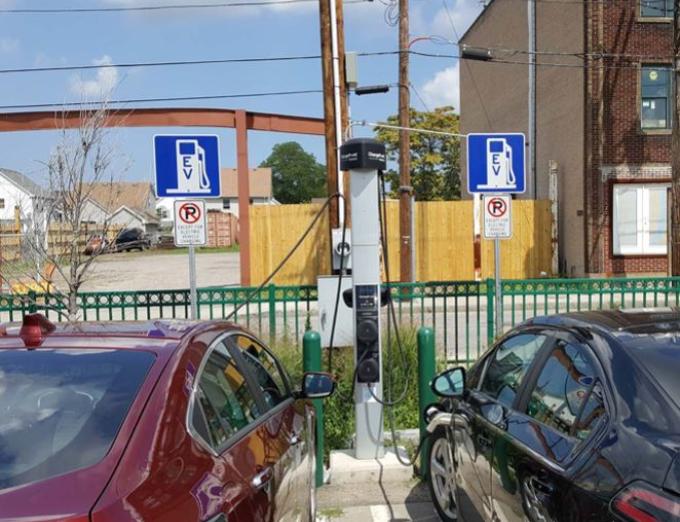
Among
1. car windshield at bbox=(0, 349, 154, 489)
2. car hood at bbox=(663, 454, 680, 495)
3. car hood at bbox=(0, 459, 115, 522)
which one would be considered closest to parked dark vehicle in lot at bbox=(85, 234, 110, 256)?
car windshield at bbox=(0, 349, 154, 489)

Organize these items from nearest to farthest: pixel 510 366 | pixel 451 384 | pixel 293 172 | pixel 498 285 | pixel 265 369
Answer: pixel 510 366 < pixel 265 369 < pixel 451 384 < pixel 498 285 < pixel 293 172

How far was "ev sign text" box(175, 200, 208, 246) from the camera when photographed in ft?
21.0

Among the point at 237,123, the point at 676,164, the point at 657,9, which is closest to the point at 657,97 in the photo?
the point at 657,9

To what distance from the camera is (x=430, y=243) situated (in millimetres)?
19844

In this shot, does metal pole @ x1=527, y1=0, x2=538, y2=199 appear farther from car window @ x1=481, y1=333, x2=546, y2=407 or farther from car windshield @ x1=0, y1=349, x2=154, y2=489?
car windshield @ x1=0, y1=349, x2=154, y2=489

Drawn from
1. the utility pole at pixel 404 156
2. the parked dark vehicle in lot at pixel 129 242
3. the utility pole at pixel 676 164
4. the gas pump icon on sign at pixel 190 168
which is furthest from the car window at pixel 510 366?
the utility pole at pixel 404 156

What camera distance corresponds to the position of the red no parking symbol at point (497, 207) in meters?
6.83

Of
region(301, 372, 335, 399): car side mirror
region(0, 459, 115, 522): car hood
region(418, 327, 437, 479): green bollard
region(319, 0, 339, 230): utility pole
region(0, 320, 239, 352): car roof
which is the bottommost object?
region(418, 327, 437, 479): green bollard

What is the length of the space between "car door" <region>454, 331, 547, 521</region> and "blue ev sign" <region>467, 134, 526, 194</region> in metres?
3.11

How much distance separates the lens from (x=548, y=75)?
2261cm

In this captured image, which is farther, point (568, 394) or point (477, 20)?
point (477, 20)

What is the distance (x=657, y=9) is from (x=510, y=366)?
19.7 metres

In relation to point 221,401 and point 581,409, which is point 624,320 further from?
point 221,401

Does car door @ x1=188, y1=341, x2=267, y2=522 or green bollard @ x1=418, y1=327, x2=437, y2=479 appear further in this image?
green bollard @ x1=418, y1=327, x2=437, y2=479
